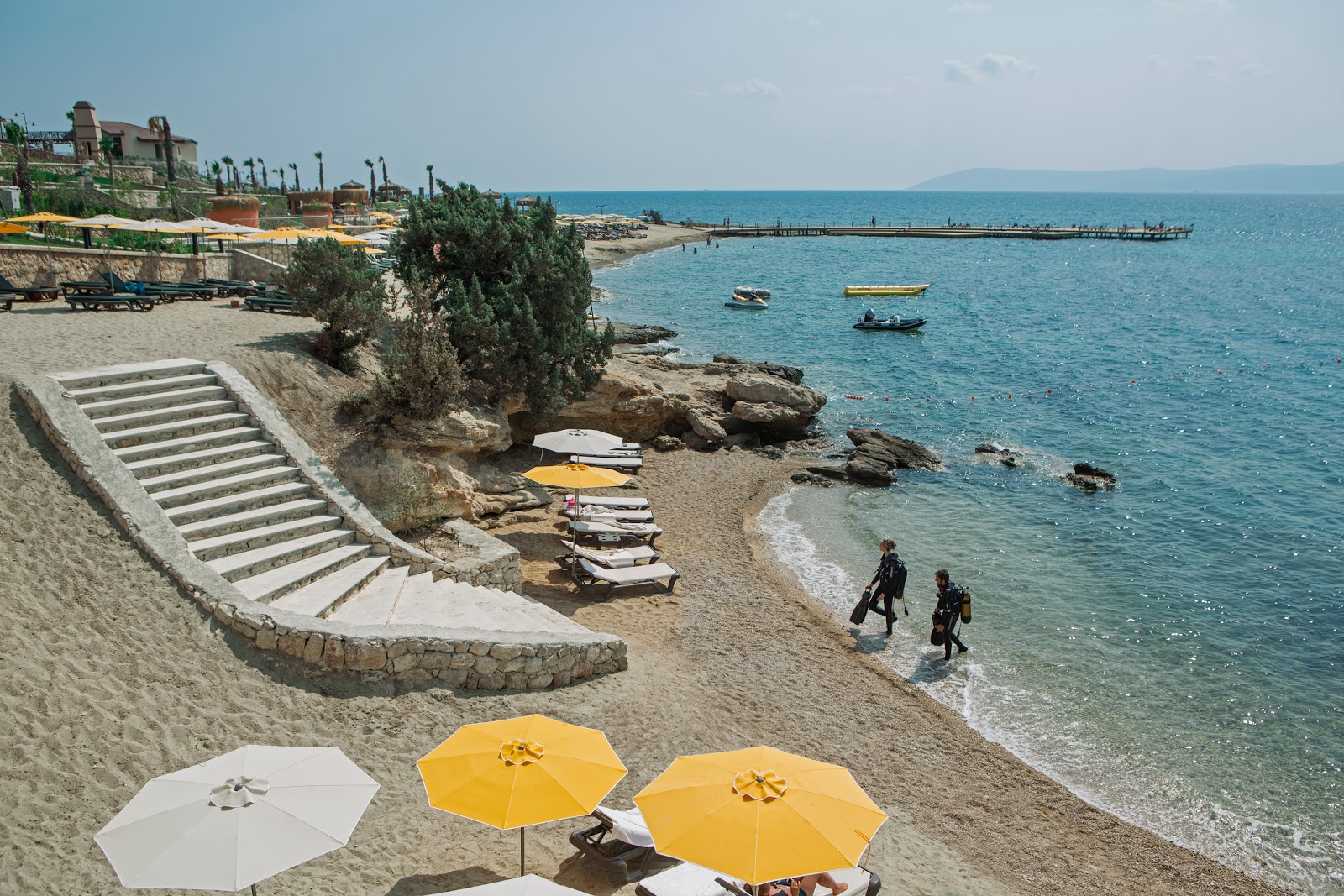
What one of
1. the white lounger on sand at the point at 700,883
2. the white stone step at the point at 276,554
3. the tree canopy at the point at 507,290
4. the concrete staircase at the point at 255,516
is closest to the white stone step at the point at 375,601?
the concrete staircase at the point at 255,516

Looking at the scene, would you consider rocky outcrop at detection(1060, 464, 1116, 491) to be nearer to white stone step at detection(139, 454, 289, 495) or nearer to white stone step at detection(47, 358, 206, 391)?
white stone step at detection(139, 454, 289, 495)

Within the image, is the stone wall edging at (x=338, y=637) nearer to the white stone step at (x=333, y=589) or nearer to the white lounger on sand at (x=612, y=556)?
the white stone step at (x=333, y=589)

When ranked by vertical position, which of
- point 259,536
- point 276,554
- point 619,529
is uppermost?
point 259,536

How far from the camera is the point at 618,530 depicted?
682 inches

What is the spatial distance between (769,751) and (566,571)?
9.32 meters

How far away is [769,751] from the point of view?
7293 mm

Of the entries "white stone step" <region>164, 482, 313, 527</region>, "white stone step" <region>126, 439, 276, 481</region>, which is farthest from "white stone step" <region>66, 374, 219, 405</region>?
"white stone step" <region>164, 482, 313, 527</region>

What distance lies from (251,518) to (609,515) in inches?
297

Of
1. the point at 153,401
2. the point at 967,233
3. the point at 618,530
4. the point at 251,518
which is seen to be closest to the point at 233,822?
the point at 251,518

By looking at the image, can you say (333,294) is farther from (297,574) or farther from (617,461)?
(297,574)

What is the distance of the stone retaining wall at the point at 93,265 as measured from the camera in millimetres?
22234

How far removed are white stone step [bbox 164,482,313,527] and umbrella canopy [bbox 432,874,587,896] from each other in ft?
26.7

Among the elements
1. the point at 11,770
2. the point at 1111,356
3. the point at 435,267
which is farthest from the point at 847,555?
the point at 1111,356

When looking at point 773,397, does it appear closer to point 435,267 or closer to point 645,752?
point 435,267
